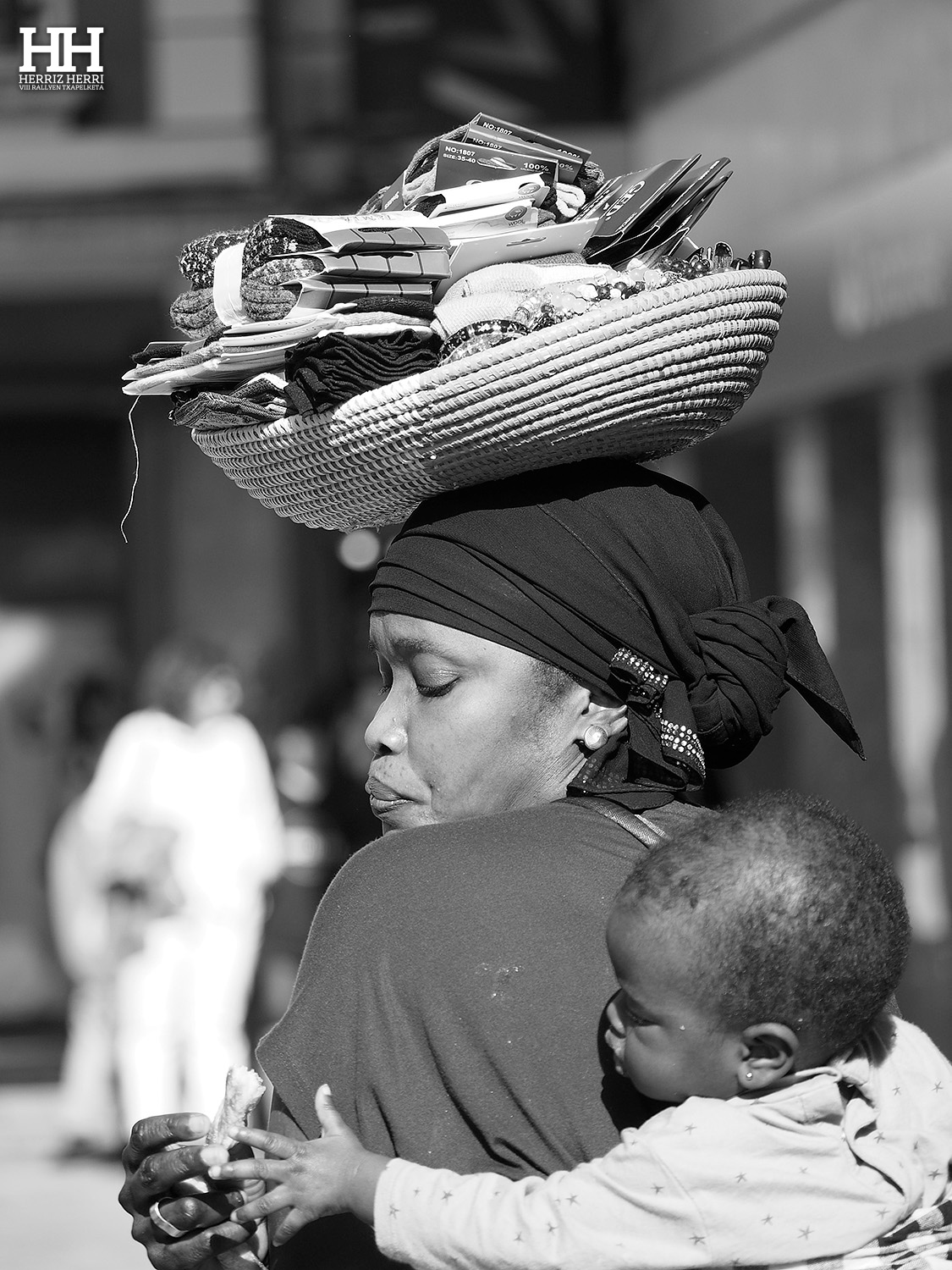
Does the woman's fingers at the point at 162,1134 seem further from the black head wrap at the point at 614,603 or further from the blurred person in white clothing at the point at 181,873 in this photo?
the blurred person in white clothing at the point at 181,873

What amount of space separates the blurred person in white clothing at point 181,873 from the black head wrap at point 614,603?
5.29m

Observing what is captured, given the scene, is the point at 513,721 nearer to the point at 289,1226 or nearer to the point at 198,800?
the point at 289,1226

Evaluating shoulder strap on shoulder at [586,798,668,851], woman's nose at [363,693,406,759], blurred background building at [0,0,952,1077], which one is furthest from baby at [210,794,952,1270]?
blurred background building at [0,0,952,1077]

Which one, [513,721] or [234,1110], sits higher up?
[513,721]

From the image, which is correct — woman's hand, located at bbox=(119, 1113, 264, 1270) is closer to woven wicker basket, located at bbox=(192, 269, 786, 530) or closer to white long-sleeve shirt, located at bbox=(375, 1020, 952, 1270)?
white long-sleeve shirt, located at bbox=(375, 1020, 952, 1270)

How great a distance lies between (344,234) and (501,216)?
19 cm

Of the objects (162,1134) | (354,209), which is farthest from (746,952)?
(354,209)

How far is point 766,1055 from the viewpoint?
1.46 meters

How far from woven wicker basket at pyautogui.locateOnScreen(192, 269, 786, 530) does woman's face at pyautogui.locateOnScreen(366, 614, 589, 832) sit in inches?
6.6

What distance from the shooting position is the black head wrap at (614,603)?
168 cm

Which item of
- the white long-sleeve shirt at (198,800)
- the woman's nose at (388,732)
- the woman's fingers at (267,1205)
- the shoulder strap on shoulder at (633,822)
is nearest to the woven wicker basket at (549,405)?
the woman's nose at (388,732)

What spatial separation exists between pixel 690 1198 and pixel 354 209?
794 centimetres

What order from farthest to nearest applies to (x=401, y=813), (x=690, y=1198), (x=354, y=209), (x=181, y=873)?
(x=354, y=209) < (x=181, y=873) < (x=401, y=813) < (x=690, y=1198)

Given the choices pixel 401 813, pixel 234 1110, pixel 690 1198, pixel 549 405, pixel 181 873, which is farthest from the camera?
pixel 181 873
